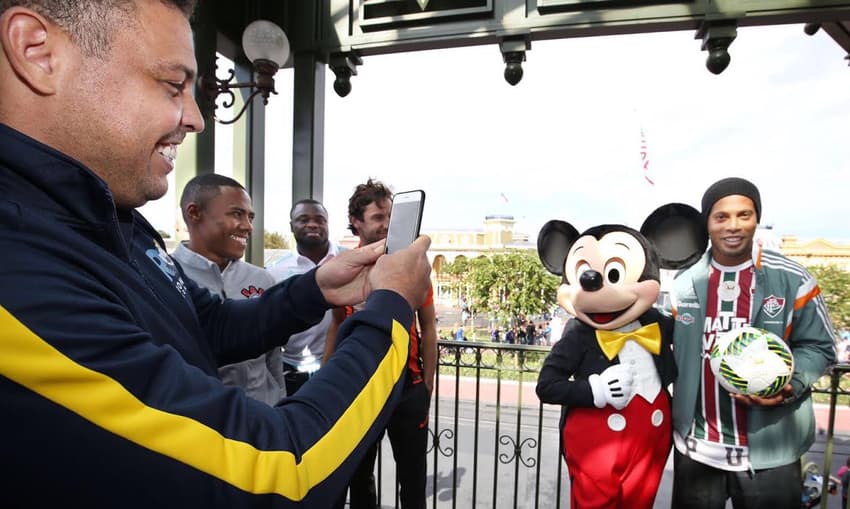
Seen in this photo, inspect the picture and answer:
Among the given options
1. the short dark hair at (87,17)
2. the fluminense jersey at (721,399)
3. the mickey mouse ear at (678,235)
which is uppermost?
the short dark hair at (87,17)

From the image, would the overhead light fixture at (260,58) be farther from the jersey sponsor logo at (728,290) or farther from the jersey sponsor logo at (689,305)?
the jersey sponsor logo at (728,290)

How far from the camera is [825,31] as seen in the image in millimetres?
3822

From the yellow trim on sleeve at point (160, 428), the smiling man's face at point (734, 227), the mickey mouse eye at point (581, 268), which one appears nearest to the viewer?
the yellow trim on sleeve at point (160, 428)

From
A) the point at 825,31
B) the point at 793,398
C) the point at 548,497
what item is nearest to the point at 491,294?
the point at 548,497

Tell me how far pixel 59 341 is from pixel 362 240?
2.23 metres

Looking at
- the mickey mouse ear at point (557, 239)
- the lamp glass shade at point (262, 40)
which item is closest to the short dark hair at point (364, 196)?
the mickey mouse ear at point (557, 239)

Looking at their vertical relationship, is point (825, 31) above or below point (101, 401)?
above

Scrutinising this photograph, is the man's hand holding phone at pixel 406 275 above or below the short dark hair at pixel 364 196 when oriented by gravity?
below

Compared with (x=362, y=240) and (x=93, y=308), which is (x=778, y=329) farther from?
(x=93, y=308)

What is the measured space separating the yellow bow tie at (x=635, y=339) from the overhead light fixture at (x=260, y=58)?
2.53 m

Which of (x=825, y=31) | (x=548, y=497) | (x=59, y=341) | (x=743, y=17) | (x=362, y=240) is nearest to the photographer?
(x=59, y=341)

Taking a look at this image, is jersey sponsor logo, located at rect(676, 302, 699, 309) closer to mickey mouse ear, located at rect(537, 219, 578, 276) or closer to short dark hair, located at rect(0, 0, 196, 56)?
mickey mouse ear, located at rect(537, 219, 578, 276)

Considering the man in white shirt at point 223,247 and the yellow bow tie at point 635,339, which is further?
the man in white shirt at point 223,247

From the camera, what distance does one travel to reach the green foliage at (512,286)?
88.3 ft
